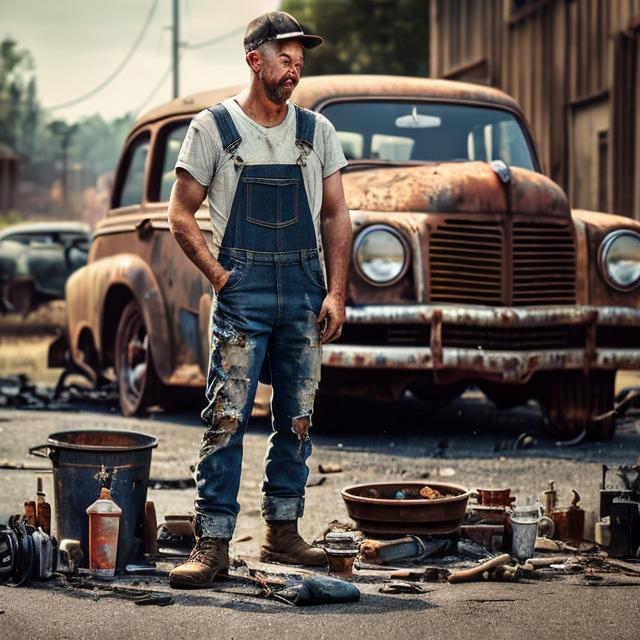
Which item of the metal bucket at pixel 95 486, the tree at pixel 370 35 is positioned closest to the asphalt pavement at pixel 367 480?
the metal bucket at pixel 95 486

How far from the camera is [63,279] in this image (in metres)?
20.5

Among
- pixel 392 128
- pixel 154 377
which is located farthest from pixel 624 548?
pixel 154 377

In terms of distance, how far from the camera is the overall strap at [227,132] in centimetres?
529

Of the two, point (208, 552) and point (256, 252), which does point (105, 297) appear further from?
point (208, 552)

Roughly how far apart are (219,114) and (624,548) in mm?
2295

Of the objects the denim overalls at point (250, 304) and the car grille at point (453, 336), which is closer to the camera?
the denim overalls at point (250, 304)

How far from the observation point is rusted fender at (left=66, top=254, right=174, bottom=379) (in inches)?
389

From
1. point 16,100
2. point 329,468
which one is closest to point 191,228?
point 329,468

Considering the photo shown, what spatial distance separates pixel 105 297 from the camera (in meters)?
10.9

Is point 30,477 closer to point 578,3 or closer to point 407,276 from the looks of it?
point 407,276

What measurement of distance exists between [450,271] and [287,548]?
346 centimetres

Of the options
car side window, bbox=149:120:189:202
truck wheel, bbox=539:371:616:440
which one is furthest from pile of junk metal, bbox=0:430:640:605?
car side window, bbox=149:120:189:202

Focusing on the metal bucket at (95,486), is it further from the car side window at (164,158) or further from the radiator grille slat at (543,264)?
the car side window at (164,158)

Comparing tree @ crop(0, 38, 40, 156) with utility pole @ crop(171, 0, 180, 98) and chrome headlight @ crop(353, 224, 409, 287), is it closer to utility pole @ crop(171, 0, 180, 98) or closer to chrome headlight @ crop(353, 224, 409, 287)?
utility pole @ crop(171, 0, 180, 98)
